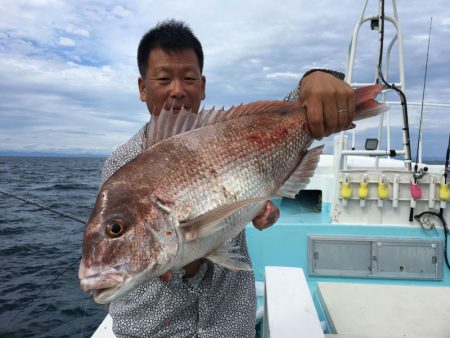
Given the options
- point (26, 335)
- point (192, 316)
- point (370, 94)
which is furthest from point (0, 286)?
point (370, 94)

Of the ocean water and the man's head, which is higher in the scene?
the man's head

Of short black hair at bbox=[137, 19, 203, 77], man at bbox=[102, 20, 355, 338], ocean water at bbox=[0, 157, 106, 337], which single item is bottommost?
ocean water at bbox=[0, 157, 106, 337]

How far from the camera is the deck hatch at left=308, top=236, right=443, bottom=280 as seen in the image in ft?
14.6

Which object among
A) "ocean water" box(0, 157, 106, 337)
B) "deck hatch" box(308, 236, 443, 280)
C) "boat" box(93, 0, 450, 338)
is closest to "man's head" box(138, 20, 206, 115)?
"ocean water" box(0, 157, 106, 337)

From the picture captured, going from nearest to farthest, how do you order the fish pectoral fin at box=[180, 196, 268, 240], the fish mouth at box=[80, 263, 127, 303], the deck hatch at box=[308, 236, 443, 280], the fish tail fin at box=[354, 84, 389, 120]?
the fish mouth at box=[80, 263, 127, 303] → the fish pectoral fin at box=[180, 196, 268, 240] → the fish tail fin at box=[354, 84, 389, 120] → the deck hatch at box=[308, 236, 443, 280]

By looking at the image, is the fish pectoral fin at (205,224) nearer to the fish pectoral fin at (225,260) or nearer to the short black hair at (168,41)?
the fish pectoral fin at (225,260)

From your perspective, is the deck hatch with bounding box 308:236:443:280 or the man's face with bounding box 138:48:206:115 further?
the deck hatch with bounding box 308:236:443:280

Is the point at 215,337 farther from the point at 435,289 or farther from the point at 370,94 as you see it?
the point at 435,289

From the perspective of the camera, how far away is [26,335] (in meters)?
6.01

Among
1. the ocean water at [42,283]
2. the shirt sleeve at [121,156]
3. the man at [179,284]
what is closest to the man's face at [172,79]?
the man at [179,284]

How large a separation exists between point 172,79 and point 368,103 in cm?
100

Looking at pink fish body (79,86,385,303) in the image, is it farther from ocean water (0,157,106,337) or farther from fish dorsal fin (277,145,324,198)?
ocean water (0,157,106,337)

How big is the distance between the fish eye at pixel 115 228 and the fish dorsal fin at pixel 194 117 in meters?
0.38

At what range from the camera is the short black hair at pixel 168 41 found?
6.51 feet
